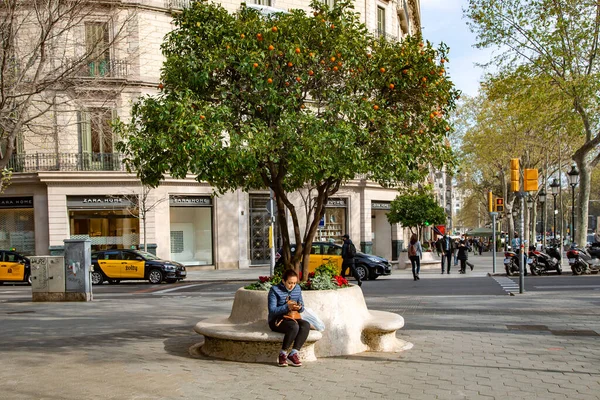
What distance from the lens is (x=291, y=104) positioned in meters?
9.69

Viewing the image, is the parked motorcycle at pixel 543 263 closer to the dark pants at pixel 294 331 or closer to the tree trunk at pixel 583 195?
the tree trunk at pixel 583 195

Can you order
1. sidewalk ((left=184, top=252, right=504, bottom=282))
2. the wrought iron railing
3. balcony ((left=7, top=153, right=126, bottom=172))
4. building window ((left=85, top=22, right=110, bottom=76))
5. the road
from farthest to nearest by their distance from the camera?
the wrought iron railing, balcony ((left=7, top=153, right=126, bottom=172)), sidewalk ((left=184, top=252, right=504, bottom=282)), the road, building window ((left=85, top=22, right=110, bottom=76))

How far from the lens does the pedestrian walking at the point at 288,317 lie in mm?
8539

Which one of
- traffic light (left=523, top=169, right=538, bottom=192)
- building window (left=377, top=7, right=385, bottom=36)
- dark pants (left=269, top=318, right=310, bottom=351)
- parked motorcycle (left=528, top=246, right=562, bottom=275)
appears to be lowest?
parked motorcycle (left=528, top=246, right=562, bottom=275)

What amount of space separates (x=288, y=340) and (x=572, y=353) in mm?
3923

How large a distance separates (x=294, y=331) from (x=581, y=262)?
19427 mm

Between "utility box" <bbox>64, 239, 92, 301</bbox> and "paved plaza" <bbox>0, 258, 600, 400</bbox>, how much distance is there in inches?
155

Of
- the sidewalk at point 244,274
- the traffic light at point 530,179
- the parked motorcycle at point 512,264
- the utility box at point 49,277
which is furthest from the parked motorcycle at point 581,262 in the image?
the utility box at point 49,277

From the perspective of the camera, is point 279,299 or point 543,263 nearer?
point 279,299

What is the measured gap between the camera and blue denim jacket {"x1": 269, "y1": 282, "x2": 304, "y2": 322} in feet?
28.7

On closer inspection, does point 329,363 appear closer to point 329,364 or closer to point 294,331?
point 329,364

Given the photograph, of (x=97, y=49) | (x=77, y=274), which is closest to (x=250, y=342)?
(x=97, y=49)

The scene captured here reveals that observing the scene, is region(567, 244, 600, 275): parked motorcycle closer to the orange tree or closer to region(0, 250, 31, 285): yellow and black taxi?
the orange tree

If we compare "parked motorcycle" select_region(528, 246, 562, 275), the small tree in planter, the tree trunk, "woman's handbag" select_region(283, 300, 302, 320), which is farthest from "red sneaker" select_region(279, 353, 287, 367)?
the small tree in planter
